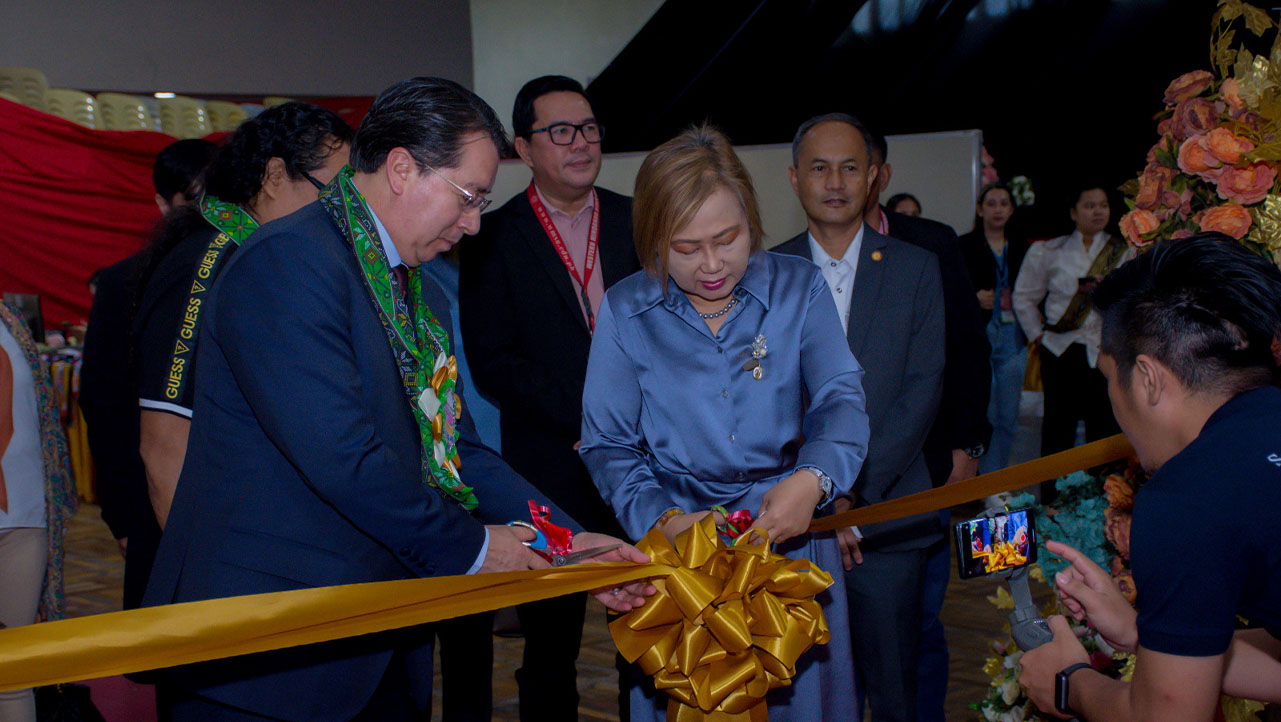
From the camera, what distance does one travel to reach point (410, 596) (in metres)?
1.61

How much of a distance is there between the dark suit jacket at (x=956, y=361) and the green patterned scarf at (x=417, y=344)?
1.77 m

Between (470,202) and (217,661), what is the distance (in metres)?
0.79

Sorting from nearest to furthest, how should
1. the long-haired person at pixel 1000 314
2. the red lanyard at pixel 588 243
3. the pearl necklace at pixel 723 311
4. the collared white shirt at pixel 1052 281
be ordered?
the pearl necklace at pixel 723 311
the red lanyard at pixel 588 243
the collared white shirt at pixel 1052 281
the long-haired person at pixel 1000 314

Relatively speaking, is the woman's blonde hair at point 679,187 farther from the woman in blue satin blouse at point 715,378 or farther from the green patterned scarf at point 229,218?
the green patterned scarf at point 229,218

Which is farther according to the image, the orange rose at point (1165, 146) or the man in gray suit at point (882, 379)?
the man in gray suit at point (882, 379)

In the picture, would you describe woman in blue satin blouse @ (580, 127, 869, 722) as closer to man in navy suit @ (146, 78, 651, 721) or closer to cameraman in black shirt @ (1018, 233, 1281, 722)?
man in navy suit @ (146, 78, 651, 721)

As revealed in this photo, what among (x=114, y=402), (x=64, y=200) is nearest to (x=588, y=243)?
(x=114, y=402)

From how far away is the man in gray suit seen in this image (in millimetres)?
2625

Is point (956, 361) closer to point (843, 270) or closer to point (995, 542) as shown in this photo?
point (843, 270)

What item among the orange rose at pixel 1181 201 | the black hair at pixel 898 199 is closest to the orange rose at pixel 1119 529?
the orange rose at pixel 1181 201

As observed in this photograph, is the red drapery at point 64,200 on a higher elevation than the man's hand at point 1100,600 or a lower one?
higher

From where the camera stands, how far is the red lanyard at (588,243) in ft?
10.1

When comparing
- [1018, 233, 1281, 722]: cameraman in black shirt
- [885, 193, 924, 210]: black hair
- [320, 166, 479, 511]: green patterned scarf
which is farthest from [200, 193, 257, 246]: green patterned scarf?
[885, 193, 924, 210]: black hair

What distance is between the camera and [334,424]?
Result: 5.02 feet
